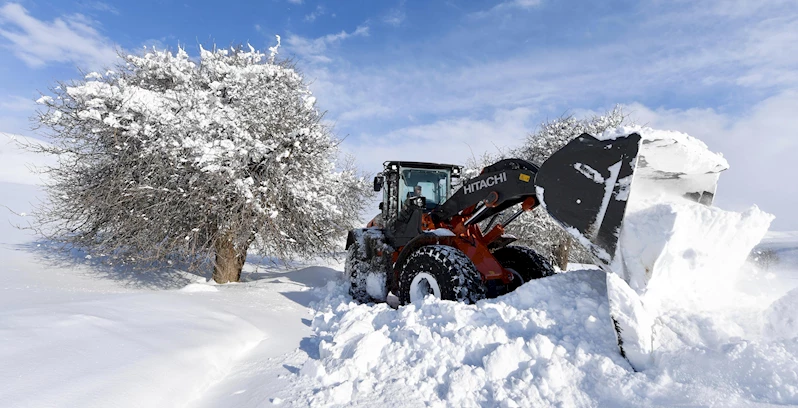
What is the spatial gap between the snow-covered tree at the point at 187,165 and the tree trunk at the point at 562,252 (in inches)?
385

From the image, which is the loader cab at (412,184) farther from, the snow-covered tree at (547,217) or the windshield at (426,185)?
the snow-covered tree at (547,217)

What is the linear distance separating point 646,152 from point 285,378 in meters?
3.62

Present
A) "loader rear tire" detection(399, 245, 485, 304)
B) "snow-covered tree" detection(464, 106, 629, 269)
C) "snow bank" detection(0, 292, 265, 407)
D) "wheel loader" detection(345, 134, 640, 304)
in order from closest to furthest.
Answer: "snow bank" detection(0, 292, 265, 407), "wheel loader" detection(345, 134, 640, 304), "loader rear tire" detection(399, 245, 485, 304), "snow-covered tree" detection(464, 106, 629, 269)

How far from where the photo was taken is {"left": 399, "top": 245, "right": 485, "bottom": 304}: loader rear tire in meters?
4.59

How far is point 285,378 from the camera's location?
3146 millimetres

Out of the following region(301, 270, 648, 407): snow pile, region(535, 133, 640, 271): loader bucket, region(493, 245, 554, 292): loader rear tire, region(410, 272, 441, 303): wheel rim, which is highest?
region(535, 133, 640, 271): loader bucket

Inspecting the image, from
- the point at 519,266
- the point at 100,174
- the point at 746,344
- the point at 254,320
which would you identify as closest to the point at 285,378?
the point at 254,320

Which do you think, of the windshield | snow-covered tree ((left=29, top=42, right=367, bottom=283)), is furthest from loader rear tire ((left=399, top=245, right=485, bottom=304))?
snow-covered tree ((left=29, top=42, right=367, bottom=283))

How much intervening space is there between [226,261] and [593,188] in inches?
295

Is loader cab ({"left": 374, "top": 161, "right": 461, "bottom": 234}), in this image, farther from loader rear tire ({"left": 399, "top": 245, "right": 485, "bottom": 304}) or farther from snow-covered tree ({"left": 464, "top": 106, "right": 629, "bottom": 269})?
snow-covered tree ({"left": 464, "top": 106, "right": 629, "bottom": 269})

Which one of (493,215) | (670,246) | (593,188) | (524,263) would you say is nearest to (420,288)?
(493,215)

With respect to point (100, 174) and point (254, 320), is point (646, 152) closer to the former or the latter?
point (254, 320)

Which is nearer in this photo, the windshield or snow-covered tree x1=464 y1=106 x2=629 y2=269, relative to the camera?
the windshield

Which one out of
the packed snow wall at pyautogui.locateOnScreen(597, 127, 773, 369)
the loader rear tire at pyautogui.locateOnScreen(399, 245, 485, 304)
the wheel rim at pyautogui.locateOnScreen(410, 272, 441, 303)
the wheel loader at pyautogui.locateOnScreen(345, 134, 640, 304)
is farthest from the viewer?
the wheel rim at pyautogui.locateOnScreen(410, 272, 441, 303)
